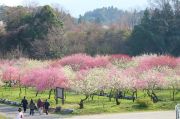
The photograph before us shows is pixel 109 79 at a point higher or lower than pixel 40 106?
higher

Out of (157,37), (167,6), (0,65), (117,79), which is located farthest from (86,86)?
(167,6)

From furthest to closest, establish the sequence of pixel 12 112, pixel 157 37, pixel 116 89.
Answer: pixel 157 37 < pixel 116 89 < pixel 12 112

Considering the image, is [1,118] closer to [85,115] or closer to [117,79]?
[85,115]

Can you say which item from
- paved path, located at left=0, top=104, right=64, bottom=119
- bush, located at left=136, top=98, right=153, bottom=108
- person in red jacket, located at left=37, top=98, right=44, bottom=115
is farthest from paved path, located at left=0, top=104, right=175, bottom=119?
bush, located at left=136, top=98, right=153, bottom=108

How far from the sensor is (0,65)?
218ft

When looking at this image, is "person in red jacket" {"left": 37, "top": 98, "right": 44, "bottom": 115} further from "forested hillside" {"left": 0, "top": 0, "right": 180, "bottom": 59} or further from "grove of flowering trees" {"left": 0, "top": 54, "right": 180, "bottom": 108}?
"forested hillside" {"left": 0, "top": 0, "right": 180, "bottom": 59}

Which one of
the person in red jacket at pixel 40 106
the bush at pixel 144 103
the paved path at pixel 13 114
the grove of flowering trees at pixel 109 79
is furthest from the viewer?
the grove of flowering trees at pixel 109 79

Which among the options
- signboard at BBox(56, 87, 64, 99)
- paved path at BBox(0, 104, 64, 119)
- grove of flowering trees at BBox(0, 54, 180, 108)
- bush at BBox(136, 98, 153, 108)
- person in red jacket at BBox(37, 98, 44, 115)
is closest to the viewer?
paved path at BBox(0, 104, 64, 119)

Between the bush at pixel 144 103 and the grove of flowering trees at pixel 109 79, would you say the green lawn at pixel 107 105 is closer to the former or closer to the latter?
the bush at pixel 144 103

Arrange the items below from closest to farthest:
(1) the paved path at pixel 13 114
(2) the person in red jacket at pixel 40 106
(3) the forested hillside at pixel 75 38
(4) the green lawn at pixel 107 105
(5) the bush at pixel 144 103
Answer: (1) the paved path at pixel 13 114, (2) the person in red jacket at pixel 40 106, (4) the green lawn at pixel 107 105, (5) the bush at pixel 144 103, (3) the forested hillside at pixel 75 38

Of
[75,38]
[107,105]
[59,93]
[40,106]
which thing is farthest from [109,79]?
[75,38]

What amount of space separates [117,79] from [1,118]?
39.0 ft

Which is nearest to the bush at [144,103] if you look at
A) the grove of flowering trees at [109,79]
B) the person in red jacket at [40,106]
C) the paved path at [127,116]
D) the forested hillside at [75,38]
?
the paved path at [127,116]

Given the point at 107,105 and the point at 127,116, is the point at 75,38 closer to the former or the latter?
the point at 107,105
